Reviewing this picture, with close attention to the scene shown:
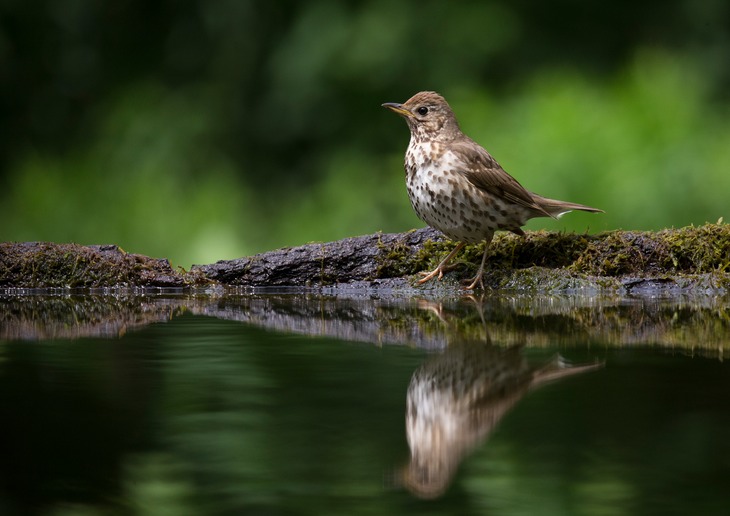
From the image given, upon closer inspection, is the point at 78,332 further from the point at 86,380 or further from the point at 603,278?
the point at 603,278

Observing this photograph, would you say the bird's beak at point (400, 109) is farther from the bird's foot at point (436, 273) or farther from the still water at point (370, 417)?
the still water at point (370, 417)

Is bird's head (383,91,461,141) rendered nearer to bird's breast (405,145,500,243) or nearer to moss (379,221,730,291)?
bird's breast (405,145,500,243)

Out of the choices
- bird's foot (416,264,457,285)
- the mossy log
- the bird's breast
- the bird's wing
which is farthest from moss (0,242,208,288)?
the bird's wing

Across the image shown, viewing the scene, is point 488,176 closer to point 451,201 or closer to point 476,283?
point 451,201

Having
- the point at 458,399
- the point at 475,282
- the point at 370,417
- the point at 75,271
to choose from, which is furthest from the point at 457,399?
the point at 75,271

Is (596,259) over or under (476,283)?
over

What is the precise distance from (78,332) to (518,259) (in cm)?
263

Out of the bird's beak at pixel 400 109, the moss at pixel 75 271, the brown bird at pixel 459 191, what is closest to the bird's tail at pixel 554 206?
the brown bird at pixel 459 191

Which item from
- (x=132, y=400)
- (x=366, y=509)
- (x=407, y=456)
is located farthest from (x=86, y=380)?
(x=366, y=509)

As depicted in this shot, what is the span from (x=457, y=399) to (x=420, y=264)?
3.47m

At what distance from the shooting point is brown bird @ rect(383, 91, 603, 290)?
5.37m

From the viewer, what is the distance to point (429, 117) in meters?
5.98

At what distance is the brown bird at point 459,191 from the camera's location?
5.37 meters

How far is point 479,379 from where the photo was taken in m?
2.57
